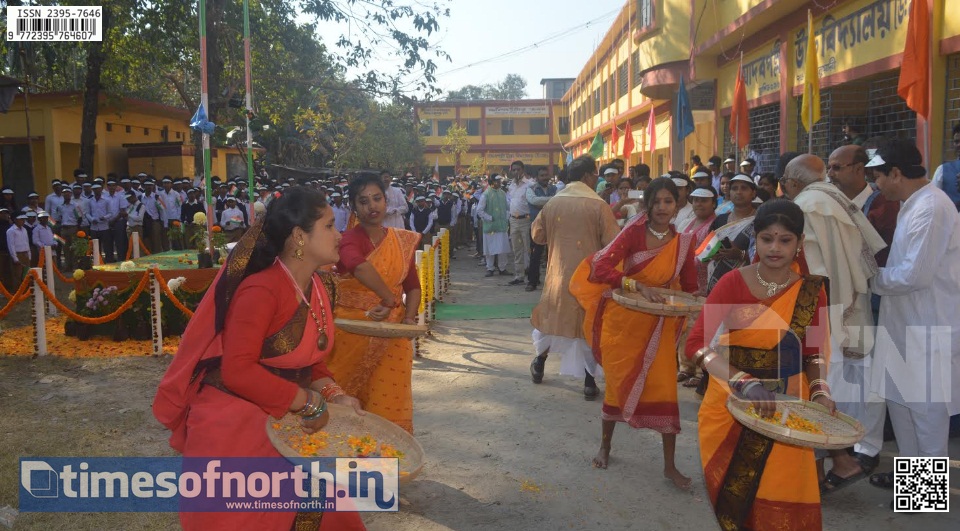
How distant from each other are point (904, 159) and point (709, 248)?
1554 mm

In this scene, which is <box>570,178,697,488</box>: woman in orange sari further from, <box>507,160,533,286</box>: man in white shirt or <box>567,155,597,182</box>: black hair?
<box>507,160,533,286</box>: man in white shirt

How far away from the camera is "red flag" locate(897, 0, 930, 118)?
23.3ft

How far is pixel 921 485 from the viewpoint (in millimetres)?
4199

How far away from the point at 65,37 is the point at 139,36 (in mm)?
1724

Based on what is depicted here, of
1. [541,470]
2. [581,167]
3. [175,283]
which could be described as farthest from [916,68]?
[175,283]

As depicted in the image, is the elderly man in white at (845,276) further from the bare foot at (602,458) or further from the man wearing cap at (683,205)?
the man wearing cap at (683,205)

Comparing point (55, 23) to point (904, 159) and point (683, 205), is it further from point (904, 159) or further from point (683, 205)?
point (904, 159)

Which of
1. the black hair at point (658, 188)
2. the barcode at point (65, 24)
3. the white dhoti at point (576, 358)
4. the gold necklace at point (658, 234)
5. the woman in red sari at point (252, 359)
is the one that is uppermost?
the barcode at point (65, 24)

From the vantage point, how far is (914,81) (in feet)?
23.4

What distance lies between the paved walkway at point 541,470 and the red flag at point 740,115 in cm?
763

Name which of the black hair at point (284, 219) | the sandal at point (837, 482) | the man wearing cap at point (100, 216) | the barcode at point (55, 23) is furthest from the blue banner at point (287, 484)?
the man wearing cap at point (100, 216)

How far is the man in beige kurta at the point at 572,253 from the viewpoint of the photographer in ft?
20.8

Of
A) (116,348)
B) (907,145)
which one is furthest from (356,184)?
(116,348)

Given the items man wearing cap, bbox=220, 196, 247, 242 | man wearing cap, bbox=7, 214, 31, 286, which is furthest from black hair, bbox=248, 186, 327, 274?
man wearing cap, bbox=220, 196, 247, 242
